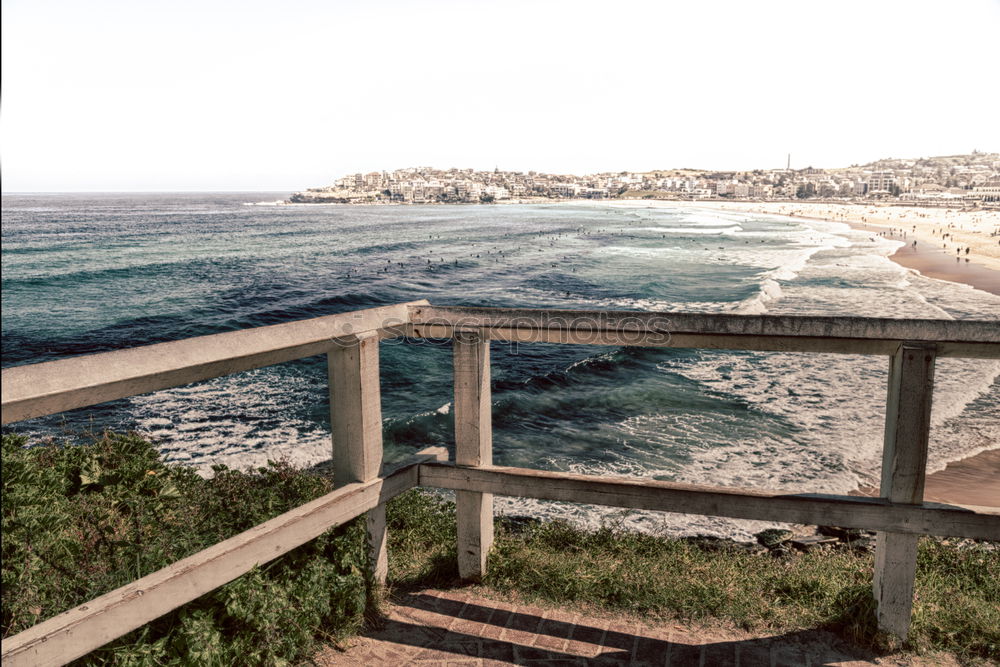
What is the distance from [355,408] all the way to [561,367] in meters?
15.3

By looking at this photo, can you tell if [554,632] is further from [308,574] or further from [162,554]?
[162,554]

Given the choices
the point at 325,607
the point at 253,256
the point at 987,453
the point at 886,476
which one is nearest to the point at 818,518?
the point at 886,476

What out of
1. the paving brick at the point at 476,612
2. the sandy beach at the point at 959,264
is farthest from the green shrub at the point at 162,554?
the sandy beach at the point at 959,264

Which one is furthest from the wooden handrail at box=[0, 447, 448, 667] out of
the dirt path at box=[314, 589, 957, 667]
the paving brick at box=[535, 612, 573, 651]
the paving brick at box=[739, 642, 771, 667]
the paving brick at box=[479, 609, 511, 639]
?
the paving brick at box=[739, 642, 771, 667]

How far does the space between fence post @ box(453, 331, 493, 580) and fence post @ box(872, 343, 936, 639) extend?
1.82m

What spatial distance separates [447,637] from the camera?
11.2ft

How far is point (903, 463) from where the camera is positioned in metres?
3.04

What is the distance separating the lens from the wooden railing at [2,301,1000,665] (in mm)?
2559

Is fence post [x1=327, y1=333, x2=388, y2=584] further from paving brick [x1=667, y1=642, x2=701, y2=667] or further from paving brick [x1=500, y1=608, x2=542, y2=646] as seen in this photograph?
paving brick [x1=667, y1=642, x2=701, y2=667]

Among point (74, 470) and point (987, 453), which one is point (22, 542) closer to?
point (74, 470)

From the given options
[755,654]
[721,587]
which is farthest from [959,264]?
[755,654]

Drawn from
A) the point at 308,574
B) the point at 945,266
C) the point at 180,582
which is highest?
the point at 180,582

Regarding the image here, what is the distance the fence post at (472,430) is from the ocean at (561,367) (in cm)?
490

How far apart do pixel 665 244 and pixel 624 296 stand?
105ft
